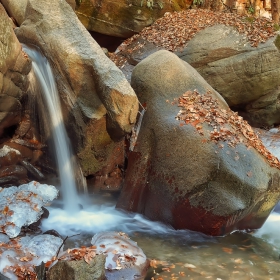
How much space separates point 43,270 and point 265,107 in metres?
10.4

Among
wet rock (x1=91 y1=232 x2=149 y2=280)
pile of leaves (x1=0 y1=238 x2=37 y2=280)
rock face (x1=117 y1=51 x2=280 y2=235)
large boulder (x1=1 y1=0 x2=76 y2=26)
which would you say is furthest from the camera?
large boulder (x1=1 y1=0 x2=76 y2=26)

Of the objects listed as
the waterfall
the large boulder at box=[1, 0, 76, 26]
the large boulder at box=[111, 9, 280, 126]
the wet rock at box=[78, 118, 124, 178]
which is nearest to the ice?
the waterfall

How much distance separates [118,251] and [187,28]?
32.2 feet

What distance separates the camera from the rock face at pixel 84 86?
7379 mm

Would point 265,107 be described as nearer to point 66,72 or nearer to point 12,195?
point 66,72

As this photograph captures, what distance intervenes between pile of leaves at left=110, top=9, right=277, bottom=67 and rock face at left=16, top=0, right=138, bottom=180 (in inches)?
195

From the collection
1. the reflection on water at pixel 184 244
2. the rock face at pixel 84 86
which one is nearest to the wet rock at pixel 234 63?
the rock face at pixel 84 86

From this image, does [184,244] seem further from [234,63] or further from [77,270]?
[234,63]

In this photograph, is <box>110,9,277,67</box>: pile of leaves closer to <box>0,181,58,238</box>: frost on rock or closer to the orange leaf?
<box>0,181,58,238</box>: frost on rock

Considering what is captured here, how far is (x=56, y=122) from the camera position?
8.05m

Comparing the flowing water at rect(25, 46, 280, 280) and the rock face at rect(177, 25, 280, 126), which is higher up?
the rock face at rect(177, 25, 280, 126)

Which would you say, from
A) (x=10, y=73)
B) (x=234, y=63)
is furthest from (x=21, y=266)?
(x=234, y=63)

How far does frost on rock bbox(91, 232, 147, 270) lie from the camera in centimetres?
510

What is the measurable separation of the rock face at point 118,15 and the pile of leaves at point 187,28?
0.35 metres
